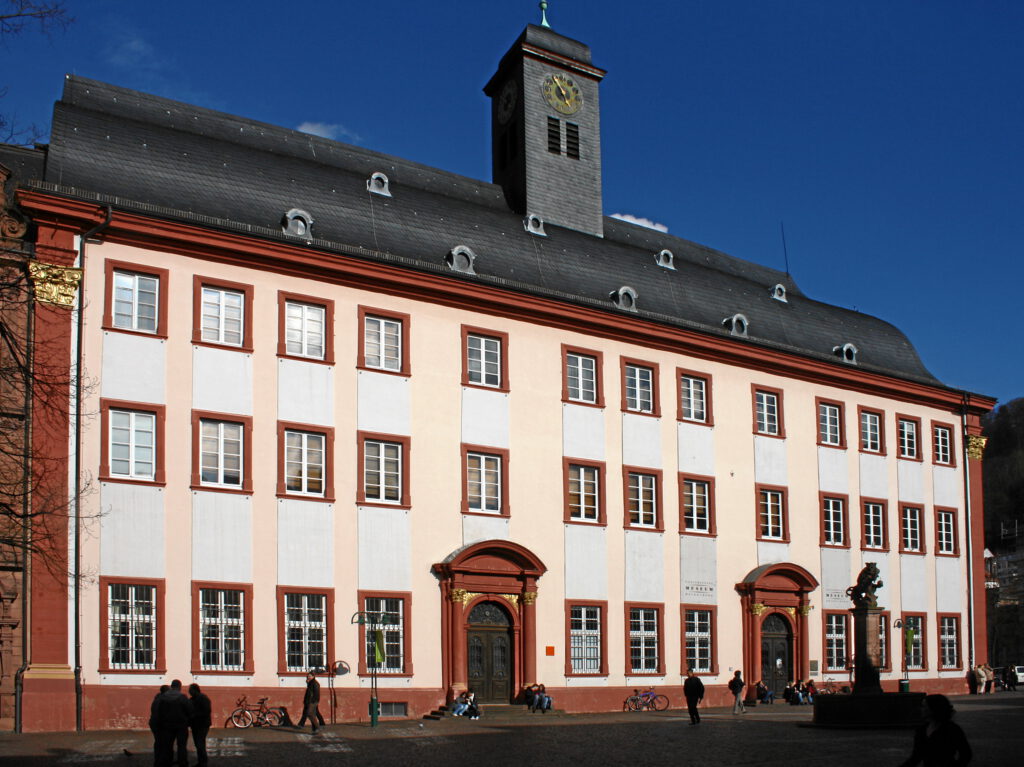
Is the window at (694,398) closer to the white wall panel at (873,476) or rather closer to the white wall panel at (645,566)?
the white wall panel at (645,566)

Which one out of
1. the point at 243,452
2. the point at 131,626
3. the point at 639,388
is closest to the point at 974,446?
the point at 639,388

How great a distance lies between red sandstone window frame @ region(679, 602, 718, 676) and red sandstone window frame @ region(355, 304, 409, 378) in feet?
38.2

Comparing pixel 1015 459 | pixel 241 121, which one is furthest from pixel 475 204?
pixel 1015 459

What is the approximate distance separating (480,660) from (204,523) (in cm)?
872

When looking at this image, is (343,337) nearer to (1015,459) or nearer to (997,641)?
(997,641)

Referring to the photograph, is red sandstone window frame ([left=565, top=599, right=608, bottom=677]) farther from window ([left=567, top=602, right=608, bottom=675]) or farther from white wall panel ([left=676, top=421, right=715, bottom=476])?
white wall panel ([left=676, top=421, right=715, bottom=476])

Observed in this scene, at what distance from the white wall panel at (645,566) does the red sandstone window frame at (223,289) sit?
12.8m

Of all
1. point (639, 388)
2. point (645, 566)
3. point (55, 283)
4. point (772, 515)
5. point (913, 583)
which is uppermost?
point (55, 283)

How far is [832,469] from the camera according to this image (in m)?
45.3

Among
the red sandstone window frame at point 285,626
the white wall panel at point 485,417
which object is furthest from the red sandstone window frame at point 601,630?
the red sandstone window frame at point 285,626

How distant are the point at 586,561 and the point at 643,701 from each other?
14.2 feet

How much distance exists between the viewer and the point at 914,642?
46.9 meters

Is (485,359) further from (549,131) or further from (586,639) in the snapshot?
(549,131)

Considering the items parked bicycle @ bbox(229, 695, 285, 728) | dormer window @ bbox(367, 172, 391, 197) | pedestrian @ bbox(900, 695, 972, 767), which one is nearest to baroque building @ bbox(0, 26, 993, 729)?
dormer window @ bbox(367, 172, 391, 197)
